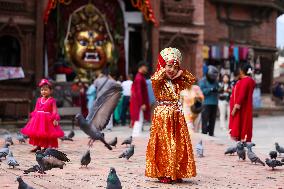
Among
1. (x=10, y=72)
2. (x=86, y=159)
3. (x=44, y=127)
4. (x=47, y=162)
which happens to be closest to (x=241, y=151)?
(x=86, y=159)

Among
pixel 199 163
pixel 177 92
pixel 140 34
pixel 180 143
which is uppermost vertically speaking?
pixel 140 34

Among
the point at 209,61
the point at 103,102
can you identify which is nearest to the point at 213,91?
the point at 103,102

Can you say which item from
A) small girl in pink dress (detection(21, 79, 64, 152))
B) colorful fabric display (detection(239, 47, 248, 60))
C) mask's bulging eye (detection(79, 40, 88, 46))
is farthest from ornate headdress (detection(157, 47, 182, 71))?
colorful fabric display (detection(239, 47, 248, 60))

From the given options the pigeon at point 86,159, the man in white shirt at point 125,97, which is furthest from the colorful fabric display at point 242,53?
the pigeon at point 86,159

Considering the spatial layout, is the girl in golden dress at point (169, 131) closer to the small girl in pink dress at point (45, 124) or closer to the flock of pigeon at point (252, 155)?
the flock of pigeon at point (252, 155)

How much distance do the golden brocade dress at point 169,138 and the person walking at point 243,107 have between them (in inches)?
165

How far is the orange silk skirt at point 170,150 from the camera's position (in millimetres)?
7543

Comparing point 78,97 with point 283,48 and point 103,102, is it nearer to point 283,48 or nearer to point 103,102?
point 103,102

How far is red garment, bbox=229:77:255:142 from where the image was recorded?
1182cm

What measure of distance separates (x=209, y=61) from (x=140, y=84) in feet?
44.7

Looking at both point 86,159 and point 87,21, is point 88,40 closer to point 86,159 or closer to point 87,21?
point 87,21

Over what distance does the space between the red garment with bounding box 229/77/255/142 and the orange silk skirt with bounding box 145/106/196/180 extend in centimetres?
437

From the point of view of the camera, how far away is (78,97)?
21312 millimetres

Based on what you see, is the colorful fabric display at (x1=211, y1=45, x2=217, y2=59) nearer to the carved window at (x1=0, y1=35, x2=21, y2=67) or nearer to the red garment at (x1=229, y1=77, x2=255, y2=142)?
the carved window at (x1=0, y1=35, x2=21, y2=67)
